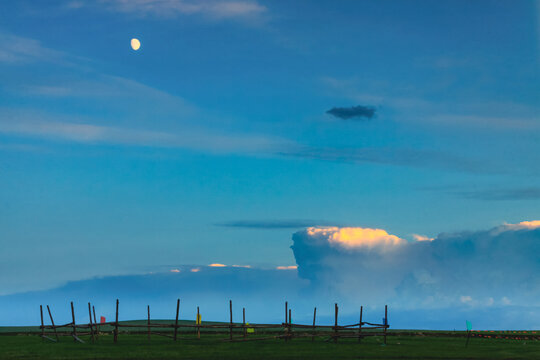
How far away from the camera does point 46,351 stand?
3988 centimetres

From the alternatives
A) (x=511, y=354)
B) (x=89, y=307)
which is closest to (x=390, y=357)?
(x=511, y=354)

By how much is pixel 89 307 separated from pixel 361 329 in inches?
942

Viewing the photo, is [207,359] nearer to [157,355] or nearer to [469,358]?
[157,355]

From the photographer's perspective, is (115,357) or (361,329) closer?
(115,357)

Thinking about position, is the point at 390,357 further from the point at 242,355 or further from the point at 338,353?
the point at 242,355

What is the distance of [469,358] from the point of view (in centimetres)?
3659

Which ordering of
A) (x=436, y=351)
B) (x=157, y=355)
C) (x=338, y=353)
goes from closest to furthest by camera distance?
(x=157, y=355) < (x=338, y=353) < (x=436, y=351)

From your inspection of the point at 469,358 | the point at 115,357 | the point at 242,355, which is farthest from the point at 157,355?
the point at 469,358

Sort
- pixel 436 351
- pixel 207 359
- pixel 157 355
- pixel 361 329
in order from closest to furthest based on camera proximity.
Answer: pixel 207 359 → pixel 157 355 → pixel 436 351 → pixel 361 329

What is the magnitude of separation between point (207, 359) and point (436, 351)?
55.2 ft

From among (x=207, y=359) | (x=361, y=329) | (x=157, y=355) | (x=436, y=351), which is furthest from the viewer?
(x=361, y=329)

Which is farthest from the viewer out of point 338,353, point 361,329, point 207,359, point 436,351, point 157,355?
point 361,329

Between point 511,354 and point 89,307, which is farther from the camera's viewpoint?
point 89,307

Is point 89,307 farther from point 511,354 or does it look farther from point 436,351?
point 511,354
